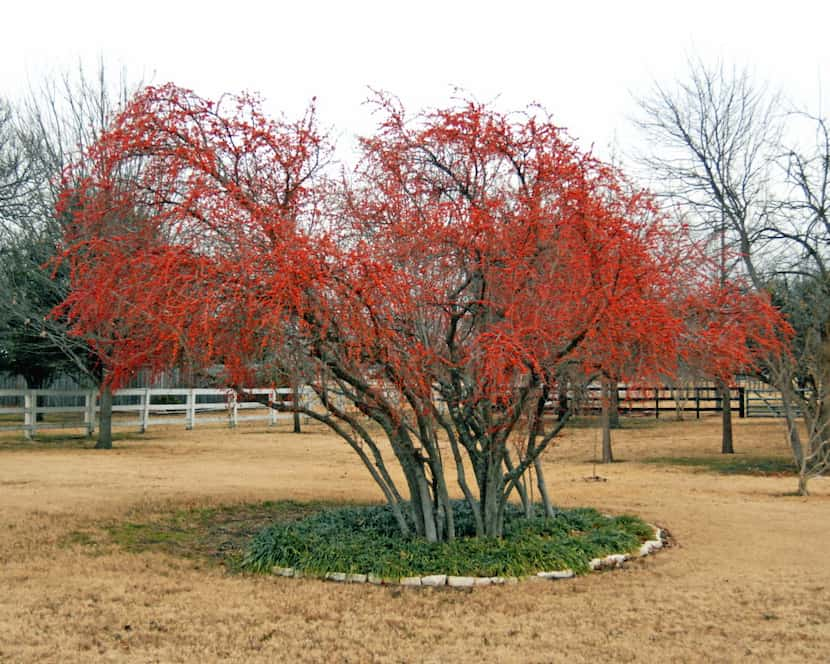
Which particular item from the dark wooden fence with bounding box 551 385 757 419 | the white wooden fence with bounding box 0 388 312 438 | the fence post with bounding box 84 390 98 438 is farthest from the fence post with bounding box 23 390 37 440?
the dark wooden fence with bounding box 551 385 757 419

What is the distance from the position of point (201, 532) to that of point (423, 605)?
4.12 metres

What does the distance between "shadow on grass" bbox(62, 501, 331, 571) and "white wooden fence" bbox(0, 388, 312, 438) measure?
12.3 meters

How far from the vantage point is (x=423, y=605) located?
21.2ft

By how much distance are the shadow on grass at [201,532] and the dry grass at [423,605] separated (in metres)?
0.27

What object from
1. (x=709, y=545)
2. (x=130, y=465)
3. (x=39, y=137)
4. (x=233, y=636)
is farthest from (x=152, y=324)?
(x=39, y=137)

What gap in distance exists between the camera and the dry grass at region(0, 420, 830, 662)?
17.9 ft

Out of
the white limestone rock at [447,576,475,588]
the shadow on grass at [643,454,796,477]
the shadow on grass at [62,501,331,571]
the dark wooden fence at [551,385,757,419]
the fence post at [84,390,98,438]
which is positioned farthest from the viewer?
the fence post at [84,390,98,438]

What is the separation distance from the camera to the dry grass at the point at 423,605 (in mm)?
5441

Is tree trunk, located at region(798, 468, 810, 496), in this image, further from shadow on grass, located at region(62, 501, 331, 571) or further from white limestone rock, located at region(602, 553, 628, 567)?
shadow on grass, located at region(62, 501, 331, 571)

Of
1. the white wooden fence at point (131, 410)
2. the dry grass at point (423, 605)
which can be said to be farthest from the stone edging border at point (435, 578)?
the white wooden fence at point (131, 410)

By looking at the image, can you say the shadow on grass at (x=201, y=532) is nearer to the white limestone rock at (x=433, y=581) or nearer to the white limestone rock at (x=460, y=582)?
the white limestone rock at (x=433, y=581)

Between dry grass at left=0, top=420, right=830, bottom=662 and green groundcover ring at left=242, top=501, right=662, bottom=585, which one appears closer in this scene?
dry grass at left=0, top=420, right=830, bottom=662

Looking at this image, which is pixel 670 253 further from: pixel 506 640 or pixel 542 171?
pixel 506 640

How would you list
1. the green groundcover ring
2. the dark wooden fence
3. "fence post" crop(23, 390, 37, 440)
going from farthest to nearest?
"fence post" crop(23, 390, 37, 440), the dark wooden fence, the green groundcover ring
